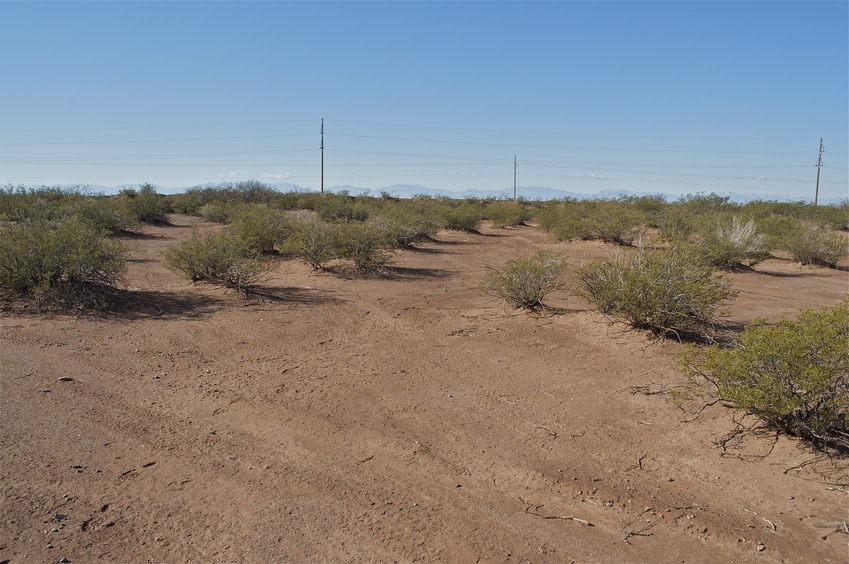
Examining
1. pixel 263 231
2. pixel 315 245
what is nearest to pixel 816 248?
pixel 315 245

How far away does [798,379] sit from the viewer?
18.7ft

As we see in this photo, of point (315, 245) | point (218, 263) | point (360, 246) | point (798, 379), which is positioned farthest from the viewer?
point (360, 246)

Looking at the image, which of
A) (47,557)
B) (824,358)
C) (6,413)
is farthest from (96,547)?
(824,358)

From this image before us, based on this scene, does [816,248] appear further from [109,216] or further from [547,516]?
[109,216]

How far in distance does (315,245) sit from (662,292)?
9.95m

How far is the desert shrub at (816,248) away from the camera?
2184 centimetres

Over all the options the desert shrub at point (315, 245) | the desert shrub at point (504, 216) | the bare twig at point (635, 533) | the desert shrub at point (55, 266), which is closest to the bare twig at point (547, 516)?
the bare twig at point (635, 533)

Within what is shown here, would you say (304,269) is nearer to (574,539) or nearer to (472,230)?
(574,539)

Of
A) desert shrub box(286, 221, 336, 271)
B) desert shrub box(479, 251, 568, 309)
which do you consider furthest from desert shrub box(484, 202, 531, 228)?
desert shrub box(479, 251, 568, 309)

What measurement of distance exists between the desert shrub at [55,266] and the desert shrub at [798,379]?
1060 centimetres

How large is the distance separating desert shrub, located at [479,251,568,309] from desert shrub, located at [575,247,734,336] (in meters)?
1.44

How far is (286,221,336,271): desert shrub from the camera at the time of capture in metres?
17.1

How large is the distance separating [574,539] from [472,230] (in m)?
31.8

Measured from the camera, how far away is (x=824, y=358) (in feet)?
19.0
